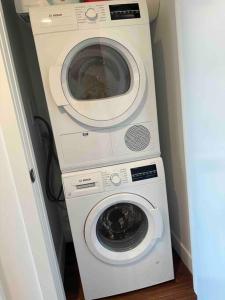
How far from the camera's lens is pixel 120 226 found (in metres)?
1.80

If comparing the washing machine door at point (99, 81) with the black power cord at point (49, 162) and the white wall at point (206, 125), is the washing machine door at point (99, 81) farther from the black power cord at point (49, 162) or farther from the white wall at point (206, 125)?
the black power cord at point (49, 162)

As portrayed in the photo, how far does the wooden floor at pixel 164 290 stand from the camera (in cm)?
171

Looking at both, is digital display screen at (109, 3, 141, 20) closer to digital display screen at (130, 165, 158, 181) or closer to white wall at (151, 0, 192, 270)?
white wall at (151, 0, 192, 270)

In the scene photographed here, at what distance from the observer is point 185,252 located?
1.88 metres

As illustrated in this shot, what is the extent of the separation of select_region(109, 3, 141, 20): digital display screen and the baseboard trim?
1507mm

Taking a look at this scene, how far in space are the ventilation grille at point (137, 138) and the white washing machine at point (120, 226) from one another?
0.10 metres

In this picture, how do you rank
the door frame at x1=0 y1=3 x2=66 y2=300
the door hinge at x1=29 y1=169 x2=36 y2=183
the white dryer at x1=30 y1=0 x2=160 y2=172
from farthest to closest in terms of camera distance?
the white dryer at x1=30 y1=0 x2=160 y2=172 → the door hinge at x1=29 y1=169 x2=36 y2=183 → the door frame at x1=0 y1=3 x2=66 y2=300

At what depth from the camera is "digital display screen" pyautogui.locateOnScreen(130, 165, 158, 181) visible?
1598 mm

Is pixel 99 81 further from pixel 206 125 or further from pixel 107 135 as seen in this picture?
pixel 206 125

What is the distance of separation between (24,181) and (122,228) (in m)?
0.82

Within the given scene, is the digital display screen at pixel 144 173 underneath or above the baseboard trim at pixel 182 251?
above

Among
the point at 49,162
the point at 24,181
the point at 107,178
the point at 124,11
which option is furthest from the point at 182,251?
the point at 124,11

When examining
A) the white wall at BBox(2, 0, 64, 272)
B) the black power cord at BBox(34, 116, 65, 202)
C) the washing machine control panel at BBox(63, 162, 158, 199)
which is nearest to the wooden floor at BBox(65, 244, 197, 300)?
the white wall at BBox(2, 0, 64, 272)

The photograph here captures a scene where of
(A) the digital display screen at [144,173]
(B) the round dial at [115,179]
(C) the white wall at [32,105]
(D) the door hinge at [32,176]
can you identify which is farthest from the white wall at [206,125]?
(C) the white wall at [32,105]
